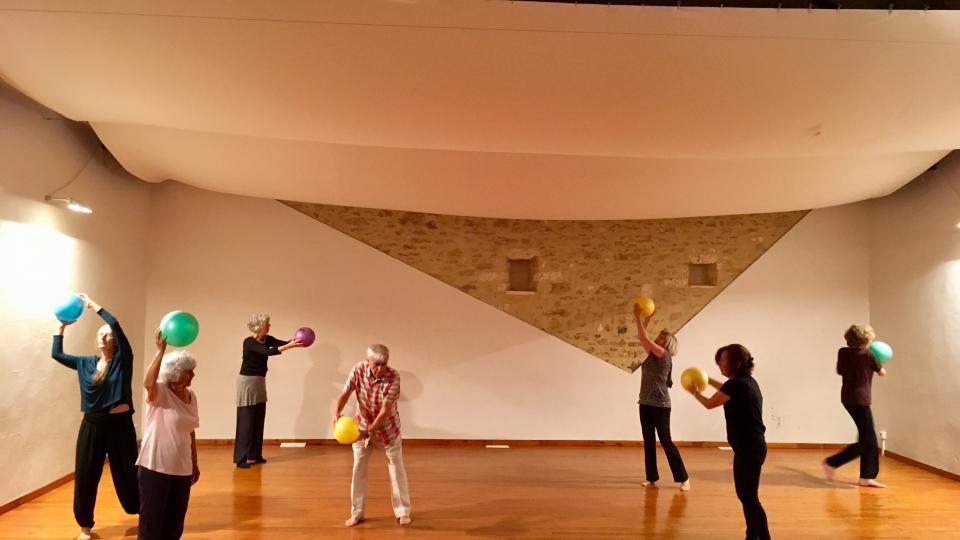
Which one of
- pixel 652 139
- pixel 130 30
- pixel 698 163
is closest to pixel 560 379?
pixel 698 163

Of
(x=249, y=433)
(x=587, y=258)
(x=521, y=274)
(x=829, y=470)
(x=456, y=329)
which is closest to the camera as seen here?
(x=829, y=470)

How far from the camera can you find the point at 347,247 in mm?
6715

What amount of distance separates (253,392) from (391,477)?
231 centimetres

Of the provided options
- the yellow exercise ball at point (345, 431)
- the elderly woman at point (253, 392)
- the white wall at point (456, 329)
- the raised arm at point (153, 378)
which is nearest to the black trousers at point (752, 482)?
the yellow exercise ball at point (345, 431)

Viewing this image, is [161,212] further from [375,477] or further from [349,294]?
[375,477]

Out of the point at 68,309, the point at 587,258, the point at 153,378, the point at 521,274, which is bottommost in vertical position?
the point at 153,378

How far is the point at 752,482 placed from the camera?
3.29 m

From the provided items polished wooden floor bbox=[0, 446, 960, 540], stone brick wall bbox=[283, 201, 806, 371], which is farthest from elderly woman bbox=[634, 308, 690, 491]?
stone brick wall bbox=[283, 201, 806, 371]

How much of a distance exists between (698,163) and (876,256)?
316 centimetres

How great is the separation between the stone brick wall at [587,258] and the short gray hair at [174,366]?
3.99 m

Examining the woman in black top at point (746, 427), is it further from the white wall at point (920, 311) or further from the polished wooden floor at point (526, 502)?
the white wall at point (920, 311)

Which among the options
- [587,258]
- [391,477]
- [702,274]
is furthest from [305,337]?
[702,274]

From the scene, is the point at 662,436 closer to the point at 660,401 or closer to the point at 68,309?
the point at 660,401

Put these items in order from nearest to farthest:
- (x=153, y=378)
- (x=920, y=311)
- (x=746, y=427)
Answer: (x=153, y=378) < (x=746, y=427) < (x=920, y=311)
